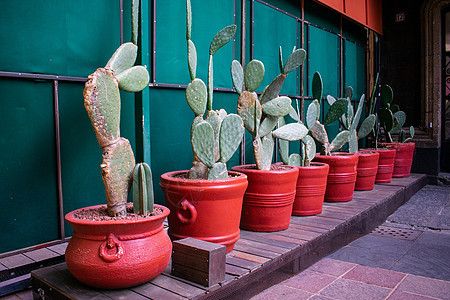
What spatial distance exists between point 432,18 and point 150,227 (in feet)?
18.2

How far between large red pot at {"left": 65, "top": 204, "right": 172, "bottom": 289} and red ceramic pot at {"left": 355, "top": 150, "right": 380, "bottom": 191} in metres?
2.60

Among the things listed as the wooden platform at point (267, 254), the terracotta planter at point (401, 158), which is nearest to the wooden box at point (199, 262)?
the wooden platform at point (267, 254)

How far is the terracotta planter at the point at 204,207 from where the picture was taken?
74.2 inches

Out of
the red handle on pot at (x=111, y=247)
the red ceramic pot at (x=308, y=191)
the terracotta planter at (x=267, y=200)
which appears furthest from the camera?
the red ceramic pot at (x=308, y=191)

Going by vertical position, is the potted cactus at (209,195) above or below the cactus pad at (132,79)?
below

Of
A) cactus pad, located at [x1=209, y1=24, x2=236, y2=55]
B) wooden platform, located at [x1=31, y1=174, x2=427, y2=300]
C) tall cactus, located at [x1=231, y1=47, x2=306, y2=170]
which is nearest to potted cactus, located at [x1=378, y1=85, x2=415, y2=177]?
wooden platform, located at [x1=31, y1=174, x2=427, y2=300]

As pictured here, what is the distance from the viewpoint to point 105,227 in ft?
4.82

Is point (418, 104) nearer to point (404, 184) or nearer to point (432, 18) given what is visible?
point (432, 18)

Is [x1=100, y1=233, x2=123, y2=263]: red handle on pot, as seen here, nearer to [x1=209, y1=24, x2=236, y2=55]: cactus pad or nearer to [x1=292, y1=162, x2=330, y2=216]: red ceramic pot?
[x1=209, y1=24, x2=236, y2=55]: cactus pad

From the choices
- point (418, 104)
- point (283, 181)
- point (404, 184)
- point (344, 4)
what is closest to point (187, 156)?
point (283, 181)

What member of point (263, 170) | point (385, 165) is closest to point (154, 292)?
point (263, 170)

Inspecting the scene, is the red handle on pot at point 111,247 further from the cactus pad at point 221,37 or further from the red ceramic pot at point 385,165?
the red ceramic pot at point 385,165

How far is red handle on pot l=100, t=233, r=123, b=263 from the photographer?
4.77 feet

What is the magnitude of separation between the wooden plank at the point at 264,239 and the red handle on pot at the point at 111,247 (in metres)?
0.93
